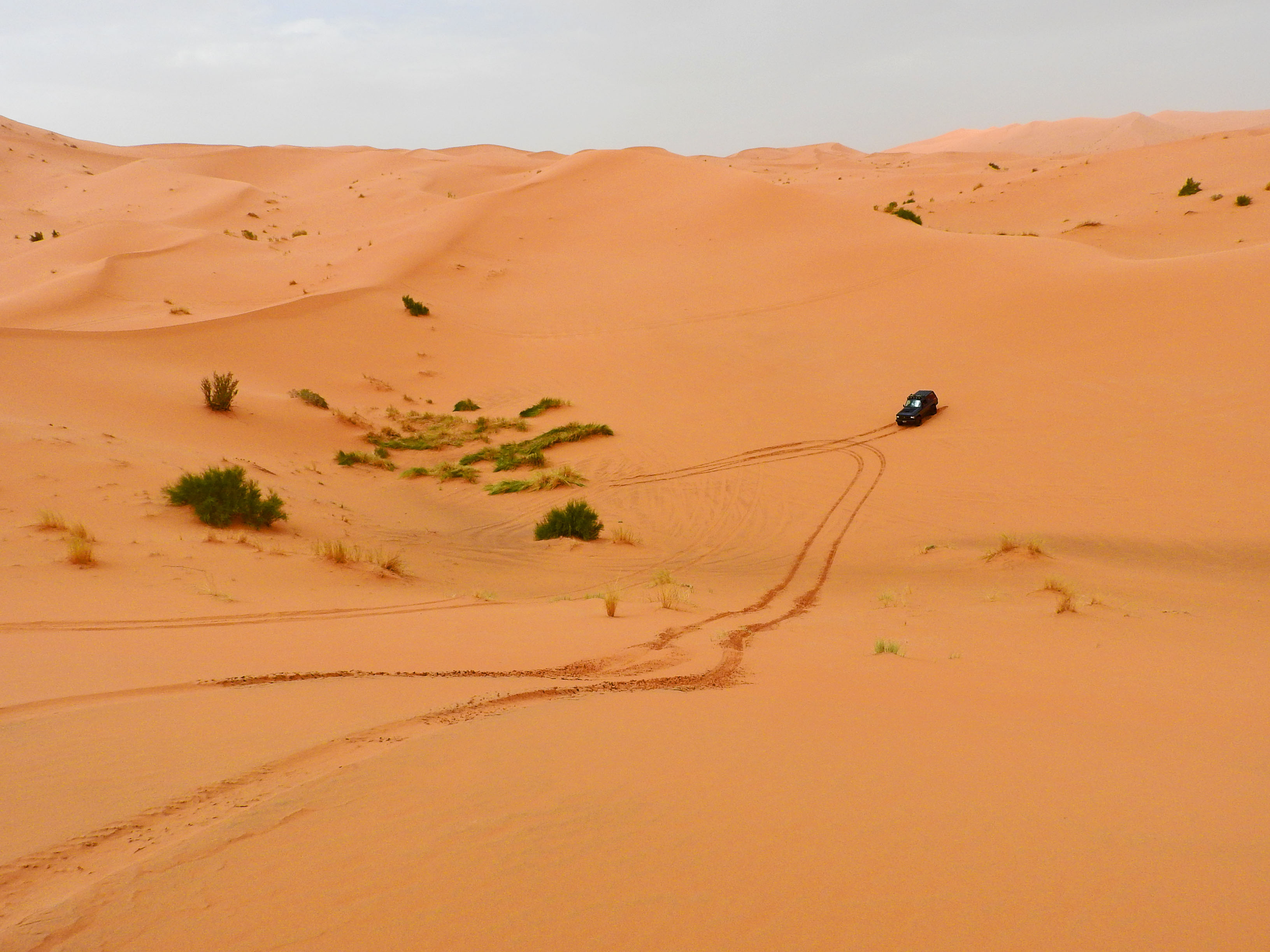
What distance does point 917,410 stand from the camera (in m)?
17.1

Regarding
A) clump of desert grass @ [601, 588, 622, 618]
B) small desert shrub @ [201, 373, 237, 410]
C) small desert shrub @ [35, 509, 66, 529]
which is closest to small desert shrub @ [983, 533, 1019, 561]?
clump of desert grass @ [601, 588, 622, 618]

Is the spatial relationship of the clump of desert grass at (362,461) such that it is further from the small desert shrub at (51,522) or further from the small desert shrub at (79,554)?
the small desert shrub at (79,554)

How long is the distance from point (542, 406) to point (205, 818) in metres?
17.5

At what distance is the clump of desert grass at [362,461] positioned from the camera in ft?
52.4

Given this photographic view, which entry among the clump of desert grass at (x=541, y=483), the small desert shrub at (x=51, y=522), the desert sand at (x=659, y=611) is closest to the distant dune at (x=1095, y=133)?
the desert sand at (x=659, y=611)

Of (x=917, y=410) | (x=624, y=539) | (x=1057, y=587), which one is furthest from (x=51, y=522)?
(x=917, y=410)

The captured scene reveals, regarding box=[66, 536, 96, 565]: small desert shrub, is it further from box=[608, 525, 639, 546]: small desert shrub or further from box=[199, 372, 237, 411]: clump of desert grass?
box=[199, 372, 237, 411]: clump of desert grass

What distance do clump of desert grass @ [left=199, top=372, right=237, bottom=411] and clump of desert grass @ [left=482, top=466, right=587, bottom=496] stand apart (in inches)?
242

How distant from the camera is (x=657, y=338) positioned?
24.8 metres

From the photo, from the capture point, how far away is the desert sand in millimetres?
2656

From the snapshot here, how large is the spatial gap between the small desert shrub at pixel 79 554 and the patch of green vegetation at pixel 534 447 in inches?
362

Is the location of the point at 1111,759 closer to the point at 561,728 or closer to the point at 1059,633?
the point at 561,728

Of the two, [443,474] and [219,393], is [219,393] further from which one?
[443,474]

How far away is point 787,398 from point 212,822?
17931 millimetres
